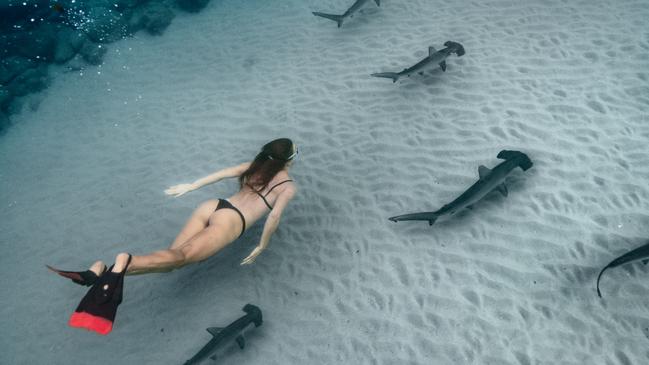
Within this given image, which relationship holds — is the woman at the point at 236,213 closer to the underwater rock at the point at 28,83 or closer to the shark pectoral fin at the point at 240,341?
the shark pectoral fin at the point at 240,341

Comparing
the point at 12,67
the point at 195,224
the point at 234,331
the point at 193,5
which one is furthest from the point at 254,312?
the point at 12,67

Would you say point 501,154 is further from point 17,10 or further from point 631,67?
point 17,10

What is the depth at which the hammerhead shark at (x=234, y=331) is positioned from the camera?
161 inches

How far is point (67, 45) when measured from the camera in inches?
502

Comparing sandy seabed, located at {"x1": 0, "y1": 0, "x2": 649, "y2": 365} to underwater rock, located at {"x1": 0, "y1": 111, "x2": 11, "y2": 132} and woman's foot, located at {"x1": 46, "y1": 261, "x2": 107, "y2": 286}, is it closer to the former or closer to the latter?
underwater rock, located at {"x1": 0, "y1": 111, "x2": 11, "y2": 132}

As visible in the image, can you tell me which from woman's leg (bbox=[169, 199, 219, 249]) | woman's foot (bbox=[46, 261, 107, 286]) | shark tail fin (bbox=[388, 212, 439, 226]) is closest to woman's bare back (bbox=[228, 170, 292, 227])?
woman's leg (bbox=[169, 199, 219, 249])

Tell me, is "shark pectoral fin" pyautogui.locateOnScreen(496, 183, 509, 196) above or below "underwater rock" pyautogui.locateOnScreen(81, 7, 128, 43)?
below

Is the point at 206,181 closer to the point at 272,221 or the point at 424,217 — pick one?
the point at 272,221

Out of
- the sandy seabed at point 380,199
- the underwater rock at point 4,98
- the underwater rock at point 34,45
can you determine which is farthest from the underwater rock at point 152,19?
the underwater rock at point 4,98

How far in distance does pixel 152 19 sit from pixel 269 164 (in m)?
11.5

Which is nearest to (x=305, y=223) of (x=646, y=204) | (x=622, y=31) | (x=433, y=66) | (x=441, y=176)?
(x=441, y=176)

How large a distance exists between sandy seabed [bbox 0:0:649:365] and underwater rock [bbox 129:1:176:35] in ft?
14.0

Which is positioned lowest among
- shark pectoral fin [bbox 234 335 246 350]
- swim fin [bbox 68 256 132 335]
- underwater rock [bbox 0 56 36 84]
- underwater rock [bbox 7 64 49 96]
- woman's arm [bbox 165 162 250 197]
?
shark pectoral fin [bbox 234 335 246 350]

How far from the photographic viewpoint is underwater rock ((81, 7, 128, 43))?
13.3 m
